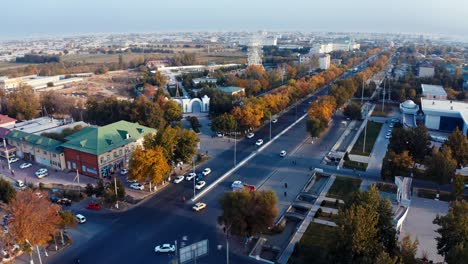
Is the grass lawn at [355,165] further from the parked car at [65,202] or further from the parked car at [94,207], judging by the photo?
the parked car at [65,202]

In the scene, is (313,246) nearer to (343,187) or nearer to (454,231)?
(454,231)

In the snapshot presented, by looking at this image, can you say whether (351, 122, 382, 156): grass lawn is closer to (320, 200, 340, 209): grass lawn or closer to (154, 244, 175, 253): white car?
(320, 200, 340, 209): grass lawn

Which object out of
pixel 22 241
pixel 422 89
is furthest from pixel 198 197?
pixel 422 89

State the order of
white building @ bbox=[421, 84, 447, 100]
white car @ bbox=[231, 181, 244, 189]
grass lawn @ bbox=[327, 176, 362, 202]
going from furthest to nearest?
1. white building @ bbox=[421, 84, 447, 100]
2. white car @ bbox=[231, 181, 244, 189]
3. grass lawn @ bbox=[327, 176, 362, 202]

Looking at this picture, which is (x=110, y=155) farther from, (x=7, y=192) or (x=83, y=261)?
(x=83, y=261)

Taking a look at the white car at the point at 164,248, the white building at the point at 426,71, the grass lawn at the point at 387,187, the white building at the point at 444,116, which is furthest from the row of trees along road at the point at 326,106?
the white building at the point at 426,71

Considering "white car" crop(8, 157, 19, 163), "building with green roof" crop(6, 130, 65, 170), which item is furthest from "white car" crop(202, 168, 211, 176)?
"white car" crop(8, 157, 19, 163)

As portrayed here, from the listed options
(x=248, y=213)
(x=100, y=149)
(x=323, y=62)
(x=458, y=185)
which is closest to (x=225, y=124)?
(x=100, y=149)
